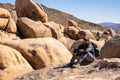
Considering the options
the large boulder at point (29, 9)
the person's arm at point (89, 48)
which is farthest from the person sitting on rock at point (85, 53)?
the large boulder at point (29, 9)

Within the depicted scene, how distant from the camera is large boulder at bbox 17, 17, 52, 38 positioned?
88.7ft

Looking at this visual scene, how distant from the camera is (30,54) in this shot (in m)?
17.9

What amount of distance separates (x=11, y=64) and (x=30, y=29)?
442 inches

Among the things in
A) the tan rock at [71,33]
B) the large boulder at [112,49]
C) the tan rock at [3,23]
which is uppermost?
the large boulder at [112,49]

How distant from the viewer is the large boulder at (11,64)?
1367 cm

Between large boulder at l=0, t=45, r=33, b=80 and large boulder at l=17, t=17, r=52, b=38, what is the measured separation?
10067 mm

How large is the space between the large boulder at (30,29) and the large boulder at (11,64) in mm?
10067

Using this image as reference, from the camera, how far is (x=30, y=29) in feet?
89.1

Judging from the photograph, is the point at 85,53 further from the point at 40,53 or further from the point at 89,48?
the point at 40,53

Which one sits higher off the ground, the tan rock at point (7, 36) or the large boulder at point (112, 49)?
the large boulder at point (112, 49)

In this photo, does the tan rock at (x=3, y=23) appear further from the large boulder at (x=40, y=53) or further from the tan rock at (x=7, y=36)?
the large boulder at (x=40, y=53)

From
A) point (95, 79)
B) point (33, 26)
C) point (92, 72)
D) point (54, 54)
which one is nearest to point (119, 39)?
point (54, 54)

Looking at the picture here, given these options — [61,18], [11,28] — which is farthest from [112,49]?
[61,18]

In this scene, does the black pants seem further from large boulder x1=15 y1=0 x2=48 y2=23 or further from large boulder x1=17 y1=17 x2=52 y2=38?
large boulder x1=15 y1=0 x2=48 y2=23
